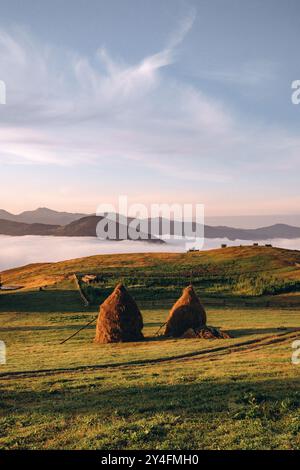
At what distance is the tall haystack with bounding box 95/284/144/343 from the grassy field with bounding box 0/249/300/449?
165cm

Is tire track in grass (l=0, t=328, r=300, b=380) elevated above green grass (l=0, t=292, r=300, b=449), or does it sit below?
below

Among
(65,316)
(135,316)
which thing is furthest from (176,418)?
(65,316)

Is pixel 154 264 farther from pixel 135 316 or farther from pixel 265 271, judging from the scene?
pixel 135 316

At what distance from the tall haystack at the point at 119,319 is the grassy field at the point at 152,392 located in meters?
1.65

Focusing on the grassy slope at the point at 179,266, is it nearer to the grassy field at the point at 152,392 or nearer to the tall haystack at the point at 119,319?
the tall haystack at the point at 119,319

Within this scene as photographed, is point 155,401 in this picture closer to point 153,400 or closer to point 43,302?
point 153,400

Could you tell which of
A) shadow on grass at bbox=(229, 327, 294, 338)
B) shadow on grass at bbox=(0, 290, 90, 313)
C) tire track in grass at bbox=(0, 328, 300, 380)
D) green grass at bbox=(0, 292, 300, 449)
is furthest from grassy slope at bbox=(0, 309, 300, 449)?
shadow on grass at bbox=(0, 290, 90, 313)

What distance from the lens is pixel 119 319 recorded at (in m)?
36.0

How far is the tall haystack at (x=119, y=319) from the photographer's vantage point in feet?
117

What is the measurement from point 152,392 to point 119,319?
672 inches

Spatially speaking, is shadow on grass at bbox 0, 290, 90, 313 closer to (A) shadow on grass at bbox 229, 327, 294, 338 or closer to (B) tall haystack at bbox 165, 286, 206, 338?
(B) tall haystack at bbox 165, 286, 206, 338

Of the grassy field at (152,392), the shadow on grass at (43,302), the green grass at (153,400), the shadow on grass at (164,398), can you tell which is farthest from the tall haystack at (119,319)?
the shadow on grass at (43,302)

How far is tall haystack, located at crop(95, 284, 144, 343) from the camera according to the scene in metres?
35.7

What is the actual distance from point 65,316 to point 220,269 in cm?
5032
